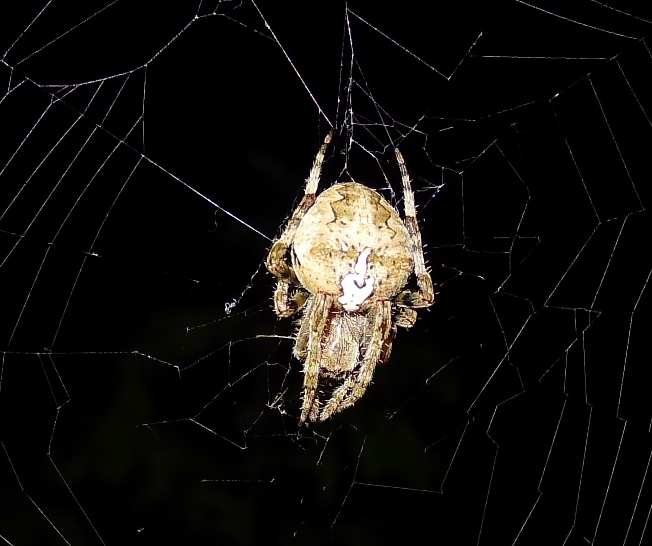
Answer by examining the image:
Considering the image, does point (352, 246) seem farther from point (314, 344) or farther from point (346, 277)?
point (314, 344)

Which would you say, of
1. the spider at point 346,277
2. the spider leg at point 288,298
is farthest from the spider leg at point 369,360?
the spider leg at point 288,298

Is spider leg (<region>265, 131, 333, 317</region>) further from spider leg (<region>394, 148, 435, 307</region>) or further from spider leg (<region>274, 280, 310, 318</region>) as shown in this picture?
spider leg (<region>394, 148, 435, 307</region>)

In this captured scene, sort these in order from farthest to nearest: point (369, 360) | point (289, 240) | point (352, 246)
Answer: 1. point (369, 360)
2. point (289, 240)
3. point (352, 246)

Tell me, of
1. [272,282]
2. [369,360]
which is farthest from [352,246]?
[272,282]

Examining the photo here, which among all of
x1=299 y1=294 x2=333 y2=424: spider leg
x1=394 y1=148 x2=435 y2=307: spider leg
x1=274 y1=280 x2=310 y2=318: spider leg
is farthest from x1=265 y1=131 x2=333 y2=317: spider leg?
x1=394 y1=148 x2=435 y2=307: spider leg

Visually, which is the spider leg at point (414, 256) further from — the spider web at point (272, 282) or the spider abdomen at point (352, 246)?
the spider web at point (272, 282)

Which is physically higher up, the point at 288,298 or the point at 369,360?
the point at 288,298

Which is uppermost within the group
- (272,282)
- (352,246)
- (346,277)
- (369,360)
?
(352,246)

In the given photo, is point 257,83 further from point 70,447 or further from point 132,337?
point 70,447
